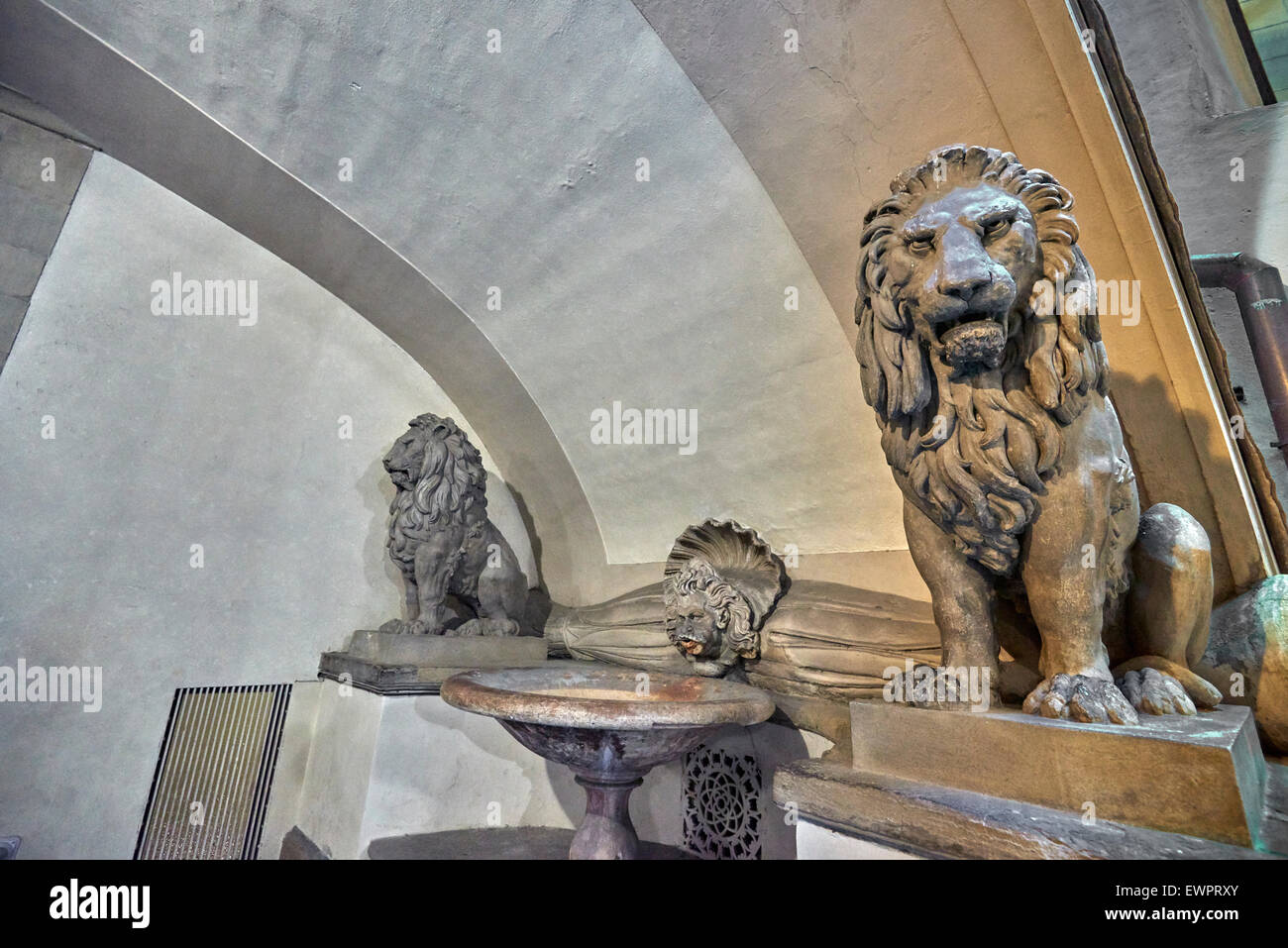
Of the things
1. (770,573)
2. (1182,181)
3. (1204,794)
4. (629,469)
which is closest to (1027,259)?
(1204,794)

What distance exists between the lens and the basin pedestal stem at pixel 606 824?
5.98ft

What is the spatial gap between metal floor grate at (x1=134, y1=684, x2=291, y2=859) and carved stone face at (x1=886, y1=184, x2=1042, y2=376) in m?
3.70

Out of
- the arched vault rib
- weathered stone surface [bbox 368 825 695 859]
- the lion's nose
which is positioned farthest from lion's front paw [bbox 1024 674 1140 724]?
the arched vault rib

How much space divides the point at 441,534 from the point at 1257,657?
9.88ft

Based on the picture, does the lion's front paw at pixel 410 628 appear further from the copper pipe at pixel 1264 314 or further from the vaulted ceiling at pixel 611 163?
the copper pipe at pixel 1264 314

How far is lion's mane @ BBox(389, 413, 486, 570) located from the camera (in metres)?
3.12

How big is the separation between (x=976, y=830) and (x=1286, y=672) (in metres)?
1.18

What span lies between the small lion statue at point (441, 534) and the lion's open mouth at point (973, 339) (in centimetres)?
246

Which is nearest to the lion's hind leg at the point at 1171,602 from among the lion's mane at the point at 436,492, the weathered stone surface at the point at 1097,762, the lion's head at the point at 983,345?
the weathered stone surface at the point at 1097,762

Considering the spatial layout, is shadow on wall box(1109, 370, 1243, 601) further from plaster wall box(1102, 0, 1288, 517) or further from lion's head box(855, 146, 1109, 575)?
plaster wall box(1102, 0, 1288, 517)

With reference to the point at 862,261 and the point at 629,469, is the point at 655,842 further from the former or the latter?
the point at 862,261

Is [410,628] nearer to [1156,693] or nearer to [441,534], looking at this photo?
[441,534]

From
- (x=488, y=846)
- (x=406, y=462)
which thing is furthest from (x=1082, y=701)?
(x=406, y=462)

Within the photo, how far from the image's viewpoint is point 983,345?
1302 millimetres
